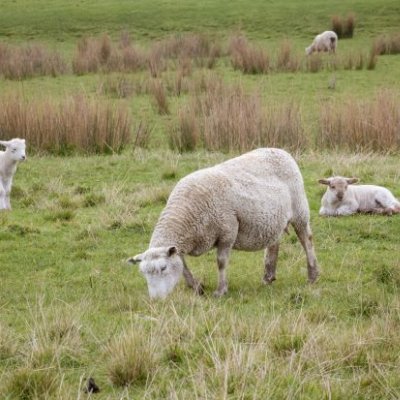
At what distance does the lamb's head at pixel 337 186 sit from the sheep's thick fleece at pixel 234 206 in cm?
222

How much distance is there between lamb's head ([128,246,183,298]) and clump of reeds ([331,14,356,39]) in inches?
990

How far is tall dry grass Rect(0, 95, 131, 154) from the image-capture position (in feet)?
43.1

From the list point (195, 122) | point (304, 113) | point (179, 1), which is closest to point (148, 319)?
point (195, 122)

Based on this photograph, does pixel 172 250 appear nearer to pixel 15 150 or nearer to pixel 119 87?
pixel 15 150

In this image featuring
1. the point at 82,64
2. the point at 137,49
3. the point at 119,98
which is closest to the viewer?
the point at 119,98

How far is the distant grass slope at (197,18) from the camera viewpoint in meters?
30.9

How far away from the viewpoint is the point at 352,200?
30.6 ft

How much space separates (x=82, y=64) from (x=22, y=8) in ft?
58.4

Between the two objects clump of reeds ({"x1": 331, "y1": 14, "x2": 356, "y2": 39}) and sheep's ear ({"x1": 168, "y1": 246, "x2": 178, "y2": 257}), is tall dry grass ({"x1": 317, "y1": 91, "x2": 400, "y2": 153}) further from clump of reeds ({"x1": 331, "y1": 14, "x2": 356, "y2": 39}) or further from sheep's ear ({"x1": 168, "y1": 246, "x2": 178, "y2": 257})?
clump of reeds ({"x1": 331, "y1": 14, "x2": 356, "y2": 39})

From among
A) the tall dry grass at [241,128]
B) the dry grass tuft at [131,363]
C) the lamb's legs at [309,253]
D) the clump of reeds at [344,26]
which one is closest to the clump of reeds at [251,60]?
the clump of reeds at [344,26]

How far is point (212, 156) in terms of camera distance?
472 inches

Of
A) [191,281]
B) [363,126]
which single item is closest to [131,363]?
[191,281]

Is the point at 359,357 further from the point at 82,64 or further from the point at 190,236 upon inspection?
the point at 82,64

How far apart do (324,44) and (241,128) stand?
14004 millimetres
